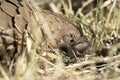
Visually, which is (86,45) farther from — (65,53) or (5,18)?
(5,18)

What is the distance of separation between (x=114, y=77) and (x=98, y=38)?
0.53m

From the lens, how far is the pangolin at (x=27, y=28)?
6.02 feet

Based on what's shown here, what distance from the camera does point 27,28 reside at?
1.88m

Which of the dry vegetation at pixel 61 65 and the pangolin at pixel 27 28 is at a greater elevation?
the pangolin at pixel 27 28

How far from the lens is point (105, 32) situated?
225cm

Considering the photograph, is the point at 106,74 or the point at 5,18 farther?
the point at 5,18

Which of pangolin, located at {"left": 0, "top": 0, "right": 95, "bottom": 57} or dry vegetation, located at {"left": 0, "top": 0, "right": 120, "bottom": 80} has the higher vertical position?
pangolin, located at {"left": 0, "top": 0, "right": 95, "bottom": 57}

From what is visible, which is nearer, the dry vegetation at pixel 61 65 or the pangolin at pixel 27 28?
the dry vegetation at pixel 61 65

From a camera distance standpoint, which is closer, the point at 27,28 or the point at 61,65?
the point at 61,65

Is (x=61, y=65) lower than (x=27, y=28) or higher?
lower

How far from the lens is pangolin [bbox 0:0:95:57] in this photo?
183 cm

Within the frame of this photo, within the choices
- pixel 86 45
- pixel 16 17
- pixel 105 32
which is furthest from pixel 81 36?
pixel 16 17

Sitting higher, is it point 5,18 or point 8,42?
A: point 5,18

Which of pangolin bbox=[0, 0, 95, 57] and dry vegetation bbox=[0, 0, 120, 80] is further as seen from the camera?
pangolin bbox=[0, 0, 95, 57]
